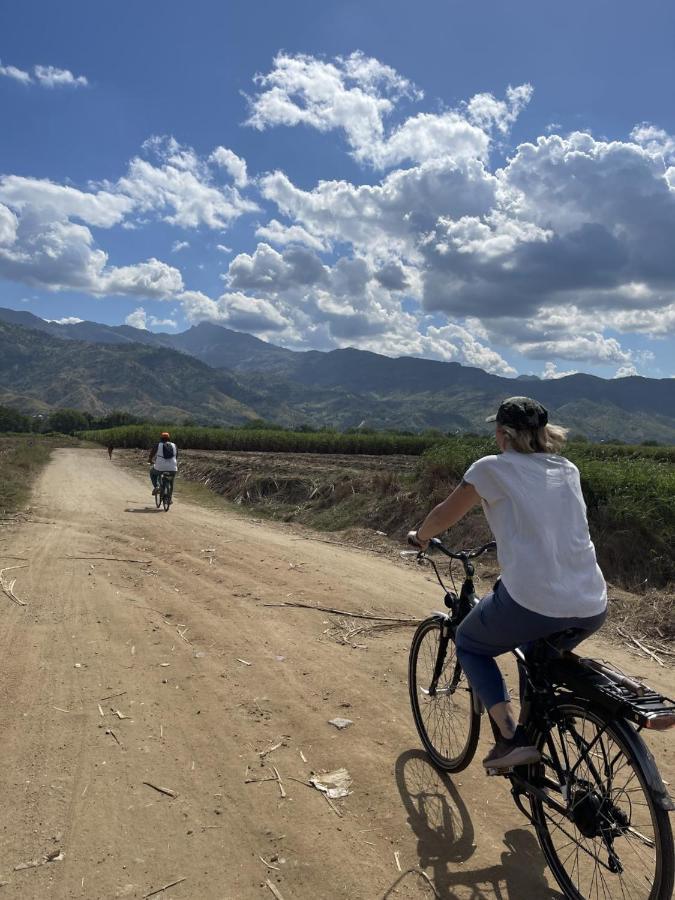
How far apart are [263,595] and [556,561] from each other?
5142mm

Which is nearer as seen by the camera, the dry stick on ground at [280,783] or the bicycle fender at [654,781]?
the bicycle fender at [654,781]

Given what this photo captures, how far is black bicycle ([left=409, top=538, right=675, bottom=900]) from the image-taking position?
2.32 m

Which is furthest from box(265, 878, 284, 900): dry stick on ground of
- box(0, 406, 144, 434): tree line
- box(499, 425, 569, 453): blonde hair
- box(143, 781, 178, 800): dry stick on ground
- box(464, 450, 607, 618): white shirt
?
box(0, 406, 144, 434): tree line

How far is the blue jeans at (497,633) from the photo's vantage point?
2719mm

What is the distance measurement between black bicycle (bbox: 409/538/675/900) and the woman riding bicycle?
129mm

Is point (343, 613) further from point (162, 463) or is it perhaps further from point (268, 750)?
point (162, 463)

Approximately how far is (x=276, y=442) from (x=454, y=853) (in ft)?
176

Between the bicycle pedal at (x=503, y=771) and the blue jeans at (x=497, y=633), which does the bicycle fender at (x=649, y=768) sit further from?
the bicycle pedal at (x=503, y=771)

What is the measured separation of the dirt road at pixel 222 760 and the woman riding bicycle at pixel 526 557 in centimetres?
69

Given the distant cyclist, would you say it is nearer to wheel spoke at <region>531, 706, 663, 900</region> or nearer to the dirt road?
the dirt road

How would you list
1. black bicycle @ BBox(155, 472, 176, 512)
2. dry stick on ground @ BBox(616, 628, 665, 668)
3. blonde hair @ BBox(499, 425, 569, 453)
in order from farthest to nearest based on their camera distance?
black bicycle @ BBox(155, 472, 176, 512)
dry stick on ground @ BBox(616, 628, 665, 668)
blonde hair @ BBox(499, 425, 569, 453)

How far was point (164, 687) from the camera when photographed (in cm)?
466

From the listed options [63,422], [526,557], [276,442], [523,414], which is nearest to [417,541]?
[526,557]

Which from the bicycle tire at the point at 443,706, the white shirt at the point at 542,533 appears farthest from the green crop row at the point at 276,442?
the white shirt at the point at 542,533
